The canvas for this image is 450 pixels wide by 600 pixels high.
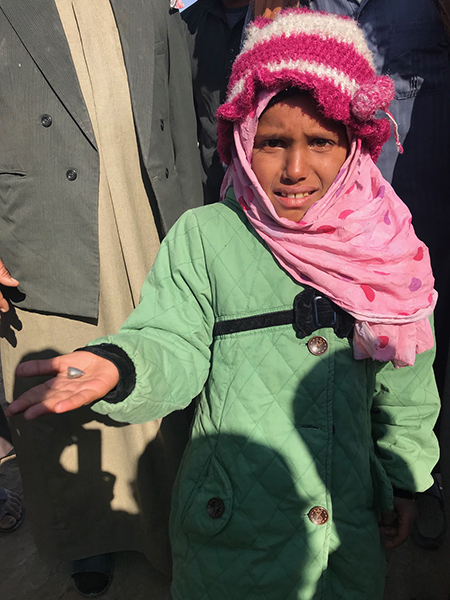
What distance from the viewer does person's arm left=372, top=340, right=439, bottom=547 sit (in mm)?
1419

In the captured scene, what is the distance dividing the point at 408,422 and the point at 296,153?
0.86 metres

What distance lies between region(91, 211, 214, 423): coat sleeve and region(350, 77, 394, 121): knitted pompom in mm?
522

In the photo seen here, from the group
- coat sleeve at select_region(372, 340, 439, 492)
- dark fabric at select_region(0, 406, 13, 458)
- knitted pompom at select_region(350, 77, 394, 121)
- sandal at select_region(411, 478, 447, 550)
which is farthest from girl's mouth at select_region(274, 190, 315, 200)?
dark fabric at select_region(0, 406, 13, 458)

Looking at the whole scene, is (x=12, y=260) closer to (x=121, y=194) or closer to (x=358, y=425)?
(x=121, y=194)

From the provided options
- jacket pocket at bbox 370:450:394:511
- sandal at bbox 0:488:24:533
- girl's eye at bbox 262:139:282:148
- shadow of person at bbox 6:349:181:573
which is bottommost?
sandal at bbox 0:488:24:533

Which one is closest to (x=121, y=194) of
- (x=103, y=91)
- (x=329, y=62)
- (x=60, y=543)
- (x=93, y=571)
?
(x=103, y=91)

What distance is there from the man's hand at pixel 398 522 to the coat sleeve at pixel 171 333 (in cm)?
75

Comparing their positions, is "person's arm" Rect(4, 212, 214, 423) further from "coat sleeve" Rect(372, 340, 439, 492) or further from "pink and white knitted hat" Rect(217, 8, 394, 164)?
"coat sleeve" Rect(372, 340, 439, 492)

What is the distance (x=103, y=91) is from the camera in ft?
6.02

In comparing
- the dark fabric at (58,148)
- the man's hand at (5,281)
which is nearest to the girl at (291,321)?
the dark fabric at (58,148)

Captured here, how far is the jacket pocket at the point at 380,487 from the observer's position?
1352 mm

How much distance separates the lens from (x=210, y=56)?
2350mm

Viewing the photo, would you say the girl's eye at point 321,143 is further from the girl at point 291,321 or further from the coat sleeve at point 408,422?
the coat sleeve at point 408,422

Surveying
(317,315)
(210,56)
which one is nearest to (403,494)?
(317,315)
